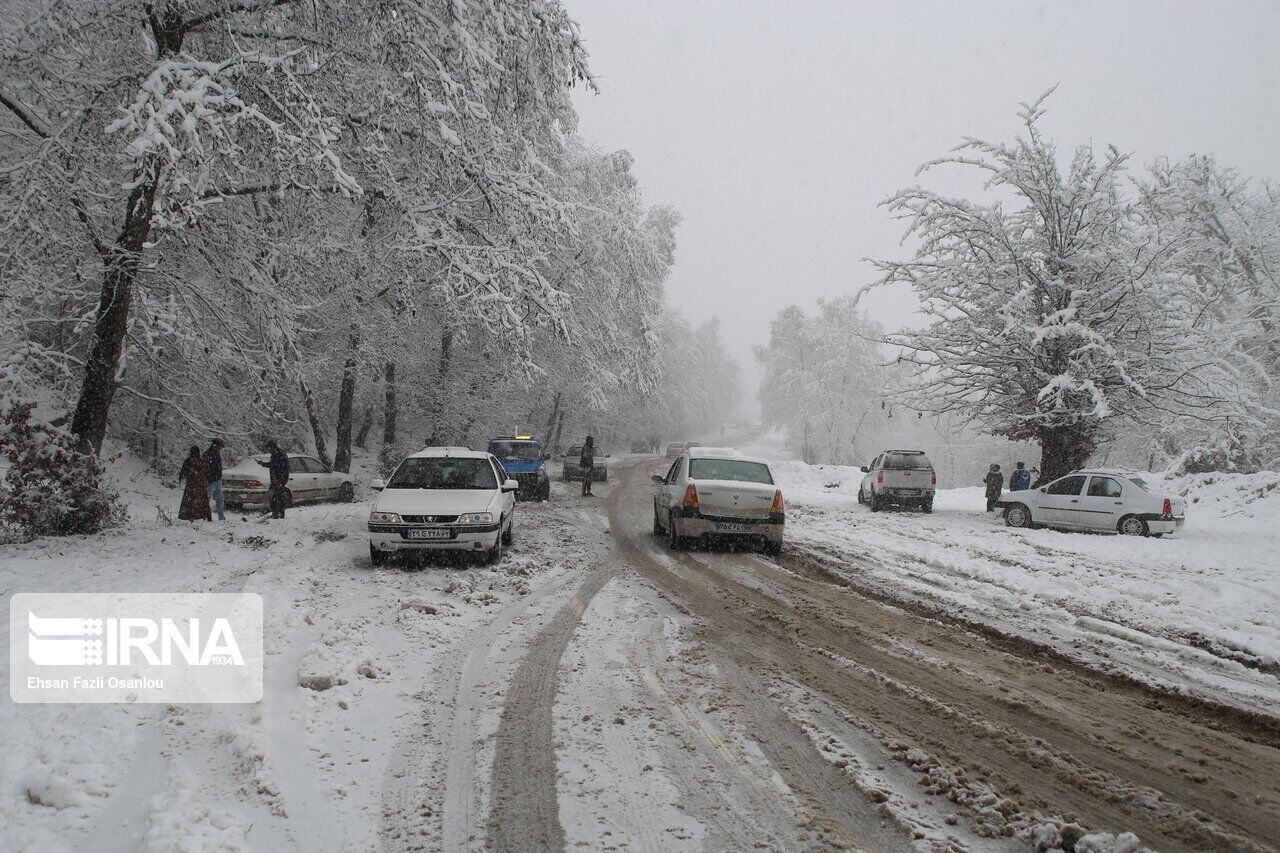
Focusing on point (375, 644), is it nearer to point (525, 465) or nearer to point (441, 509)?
point (441, 509)

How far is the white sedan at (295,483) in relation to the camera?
1499 centimetres

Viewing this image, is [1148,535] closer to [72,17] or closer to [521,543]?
[521,543]

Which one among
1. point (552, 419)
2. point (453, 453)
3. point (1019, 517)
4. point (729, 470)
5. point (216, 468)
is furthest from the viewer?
point (552, 419)

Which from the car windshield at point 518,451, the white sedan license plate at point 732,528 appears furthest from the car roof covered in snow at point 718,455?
the car windshield at point 518,451

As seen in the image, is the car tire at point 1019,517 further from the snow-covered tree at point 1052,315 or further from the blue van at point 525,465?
the blue van at point 525,465

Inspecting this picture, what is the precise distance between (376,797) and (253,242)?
363 inches

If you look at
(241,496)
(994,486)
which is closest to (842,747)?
(241,496)

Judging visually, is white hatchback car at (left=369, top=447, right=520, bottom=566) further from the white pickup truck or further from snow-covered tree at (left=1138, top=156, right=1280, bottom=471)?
snow-covered tree at (left=1138, top=156, right=1280, bottom=471)

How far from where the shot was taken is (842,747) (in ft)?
13.2

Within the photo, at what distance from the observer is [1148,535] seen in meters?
14.0

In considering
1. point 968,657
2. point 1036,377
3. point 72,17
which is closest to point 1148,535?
point 1036,377

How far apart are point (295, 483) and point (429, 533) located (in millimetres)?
9417

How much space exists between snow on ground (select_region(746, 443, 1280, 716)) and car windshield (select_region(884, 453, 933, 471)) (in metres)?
2.16

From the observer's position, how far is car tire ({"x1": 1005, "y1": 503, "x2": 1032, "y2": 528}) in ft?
53.1
